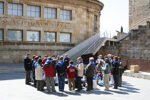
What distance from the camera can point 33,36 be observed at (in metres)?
23.0

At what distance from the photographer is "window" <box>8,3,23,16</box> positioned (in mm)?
21828

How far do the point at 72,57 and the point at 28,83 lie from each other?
9.40 m

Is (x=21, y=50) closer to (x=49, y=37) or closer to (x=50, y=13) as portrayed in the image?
(x=49, y=37)

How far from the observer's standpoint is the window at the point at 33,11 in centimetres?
2277

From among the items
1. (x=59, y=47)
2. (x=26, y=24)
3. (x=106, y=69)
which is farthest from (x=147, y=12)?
(x=106, y=69)

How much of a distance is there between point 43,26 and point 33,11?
1.93m

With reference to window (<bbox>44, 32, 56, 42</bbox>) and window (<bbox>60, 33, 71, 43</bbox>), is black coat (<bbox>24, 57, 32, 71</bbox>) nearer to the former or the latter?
window (<bbox>44, 32, 56, 42</bbox>)

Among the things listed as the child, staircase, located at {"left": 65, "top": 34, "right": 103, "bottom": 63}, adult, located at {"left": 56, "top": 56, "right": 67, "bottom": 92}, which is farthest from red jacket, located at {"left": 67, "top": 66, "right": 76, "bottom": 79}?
staircase, located at {"left": 65, "top": 34, "right": 103, "bottom": 63}

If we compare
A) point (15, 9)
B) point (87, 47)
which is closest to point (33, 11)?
point (15, 9)

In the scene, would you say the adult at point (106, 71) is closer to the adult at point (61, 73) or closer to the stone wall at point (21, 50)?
the adult at point (61, 73)

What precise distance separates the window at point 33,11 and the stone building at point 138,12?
12.8m

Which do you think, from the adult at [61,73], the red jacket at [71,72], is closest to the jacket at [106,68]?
the red jacket at [71,72]

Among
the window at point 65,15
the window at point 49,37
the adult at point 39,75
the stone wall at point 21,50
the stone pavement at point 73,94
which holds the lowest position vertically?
the stone pavement at point 73,94

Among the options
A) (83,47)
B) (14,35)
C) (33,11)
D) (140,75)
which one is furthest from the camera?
(83,47)
